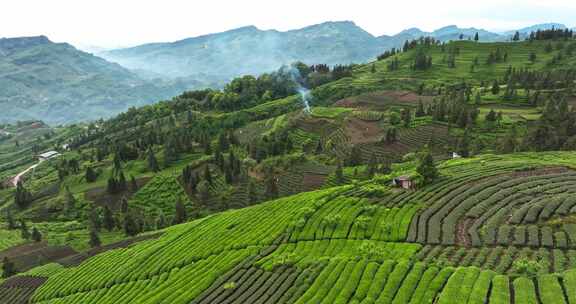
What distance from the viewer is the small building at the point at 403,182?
208 feet

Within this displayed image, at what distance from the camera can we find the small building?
6325cm

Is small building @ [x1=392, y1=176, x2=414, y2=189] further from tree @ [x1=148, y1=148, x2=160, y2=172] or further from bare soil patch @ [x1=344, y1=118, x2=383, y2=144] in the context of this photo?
tree @ [x1=148, y1=148, x2=160, y2=172]

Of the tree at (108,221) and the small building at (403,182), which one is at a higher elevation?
the small building at (403,182)

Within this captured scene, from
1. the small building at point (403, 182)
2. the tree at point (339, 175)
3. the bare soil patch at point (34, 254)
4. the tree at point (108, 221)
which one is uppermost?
the small building at point (403, 182)

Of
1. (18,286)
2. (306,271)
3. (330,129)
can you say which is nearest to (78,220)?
(18,286)

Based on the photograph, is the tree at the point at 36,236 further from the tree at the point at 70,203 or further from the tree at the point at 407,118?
the tree at the point at 407,118

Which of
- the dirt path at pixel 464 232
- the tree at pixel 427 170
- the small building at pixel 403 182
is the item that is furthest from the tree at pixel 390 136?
the dirt path at pixel 464 232

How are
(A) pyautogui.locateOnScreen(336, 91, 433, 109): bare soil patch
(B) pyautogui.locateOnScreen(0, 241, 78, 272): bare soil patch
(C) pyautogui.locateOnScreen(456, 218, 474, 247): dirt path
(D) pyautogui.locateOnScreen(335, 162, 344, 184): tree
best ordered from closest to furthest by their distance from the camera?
1. (C) pyautogui.locateOnScreen(456, 218, 474, 247): dirt path
2. (B) pyautogui.locateOnScreen(0, 241, 78, 272): bare soil patch
3. (D) pyautogui.locateOnScreen(335, 162, 344, 184): tree
4. (A) pyautogui.locateOnScreen(336, 91, 433, 109): bare soil patch

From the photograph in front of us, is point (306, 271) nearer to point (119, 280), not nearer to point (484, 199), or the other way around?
point (484, 199)

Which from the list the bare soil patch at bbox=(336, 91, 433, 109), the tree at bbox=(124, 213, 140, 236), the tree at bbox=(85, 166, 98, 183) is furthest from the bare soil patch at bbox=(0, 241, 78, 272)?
Result: the bare soil patch at bbox=(336, 91, 433, 109)

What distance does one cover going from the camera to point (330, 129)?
151125mm

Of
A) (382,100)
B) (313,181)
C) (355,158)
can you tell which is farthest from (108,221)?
(382,100)

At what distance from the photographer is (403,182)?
211 ft

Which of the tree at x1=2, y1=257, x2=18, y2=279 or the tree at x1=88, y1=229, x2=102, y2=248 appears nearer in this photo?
the tree at x1=2, y1=257, x2=18, y2=279
